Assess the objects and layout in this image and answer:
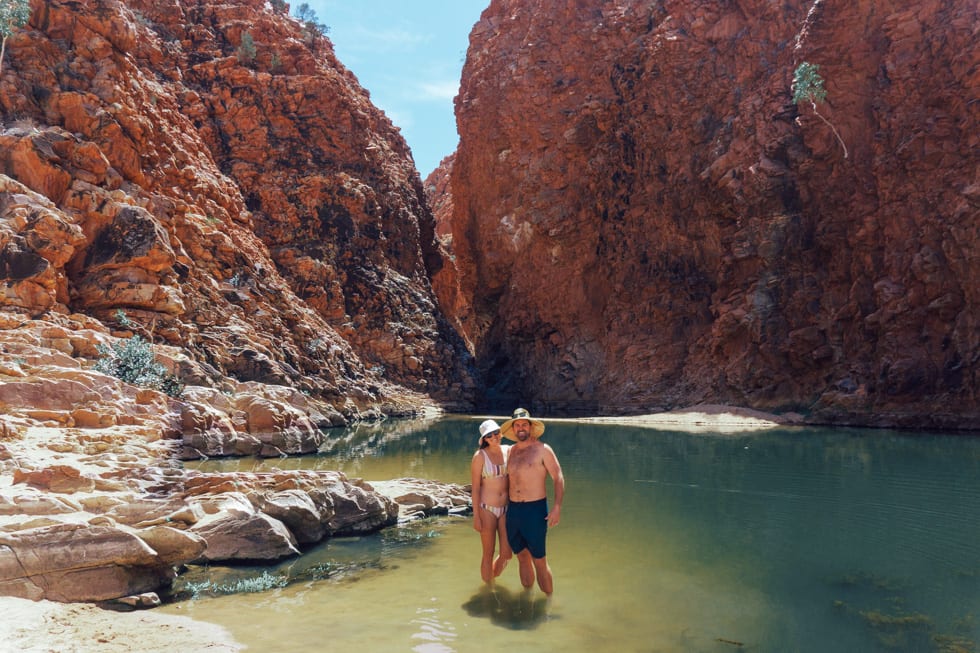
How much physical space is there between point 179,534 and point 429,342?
43.8m

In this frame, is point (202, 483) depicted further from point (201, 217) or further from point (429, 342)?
point (429, 342)

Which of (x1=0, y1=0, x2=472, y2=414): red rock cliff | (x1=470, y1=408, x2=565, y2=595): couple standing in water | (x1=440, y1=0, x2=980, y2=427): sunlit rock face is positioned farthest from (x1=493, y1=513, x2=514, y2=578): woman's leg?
(x1=440, y1=0, x2=980, y2=427): sunlit rock face

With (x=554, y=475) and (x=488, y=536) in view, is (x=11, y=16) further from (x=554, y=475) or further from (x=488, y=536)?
(x=554, y=475)

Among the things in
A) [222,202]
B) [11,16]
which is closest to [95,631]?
[11,16]

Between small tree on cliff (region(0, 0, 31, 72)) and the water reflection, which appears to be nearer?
the water reflection

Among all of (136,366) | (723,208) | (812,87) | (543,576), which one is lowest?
(543,576)

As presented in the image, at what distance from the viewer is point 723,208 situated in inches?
1752

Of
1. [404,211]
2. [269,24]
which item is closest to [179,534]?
[404,211]

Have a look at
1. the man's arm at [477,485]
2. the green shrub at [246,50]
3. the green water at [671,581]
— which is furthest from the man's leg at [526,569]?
the green shrub at [246,50]

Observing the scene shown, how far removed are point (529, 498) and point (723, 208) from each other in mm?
41710

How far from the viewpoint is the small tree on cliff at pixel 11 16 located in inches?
1097

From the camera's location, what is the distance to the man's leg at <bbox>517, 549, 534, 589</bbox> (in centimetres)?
695

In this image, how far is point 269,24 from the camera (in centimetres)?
5303

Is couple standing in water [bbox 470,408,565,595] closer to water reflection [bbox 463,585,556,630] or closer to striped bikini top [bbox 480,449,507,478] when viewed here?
striped bikini top [bbox 480,449,507,478]
